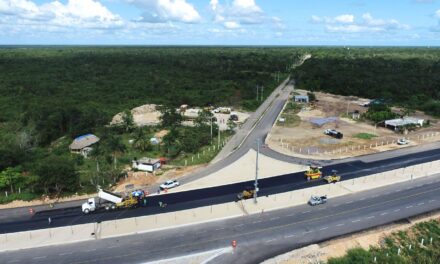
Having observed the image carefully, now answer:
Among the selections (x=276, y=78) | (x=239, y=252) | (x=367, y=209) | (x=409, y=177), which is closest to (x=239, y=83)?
(x=276, y=78)

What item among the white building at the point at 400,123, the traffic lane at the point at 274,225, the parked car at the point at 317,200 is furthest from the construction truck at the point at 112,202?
the white building at the point at 400,123

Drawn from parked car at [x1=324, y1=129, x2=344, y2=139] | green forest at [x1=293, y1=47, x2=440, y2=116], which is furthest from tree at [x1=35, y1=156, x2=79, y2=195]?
green forest at [x1=293, y1=47, x2=440, y2=116]

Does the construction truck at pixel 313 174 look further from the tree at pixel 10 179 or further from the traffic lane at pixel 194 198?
the tree at pixel 10 179

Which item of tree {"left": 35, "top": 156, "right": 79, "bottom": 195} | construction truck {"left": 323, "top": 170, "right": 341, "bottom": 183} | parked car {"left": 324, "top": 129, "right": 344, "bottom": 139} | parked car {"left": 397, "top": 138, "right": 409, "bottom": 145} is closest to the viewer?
tree {"left": 35, "top": 156, "right": 79, "bottom": 195}

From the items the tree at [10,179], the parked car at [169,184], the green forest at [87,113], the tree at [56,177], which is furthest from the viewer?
Answer: the green forest at [87,113]

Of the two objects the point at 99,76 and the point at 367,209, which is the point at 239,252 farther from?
the point at 99,76

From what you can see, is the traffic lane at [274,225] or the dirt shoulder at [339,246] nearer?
the dirt shoulder at [339,246]

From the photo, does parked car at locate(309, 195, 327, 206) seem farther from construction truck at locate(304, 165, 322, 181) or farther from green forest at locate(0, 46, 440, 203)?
green forest at locate(0, 46, 440, 203)
